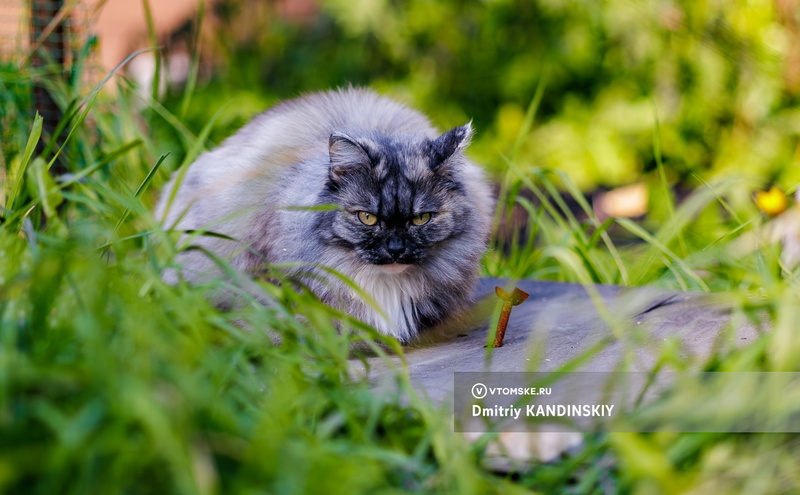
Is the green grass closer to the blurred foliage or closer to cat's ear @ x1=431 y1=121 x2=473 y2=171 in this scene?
cat's ear @ x1=431 y1=121 x2=473 y2=171

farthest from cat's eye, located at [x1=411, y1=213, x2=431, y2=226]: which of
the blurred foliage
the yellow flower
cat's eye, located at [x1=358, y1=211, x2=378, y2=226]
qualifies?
the blurred foliage

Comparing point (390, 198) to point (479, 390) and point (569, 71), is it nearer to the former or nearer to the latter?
point (479, 390)

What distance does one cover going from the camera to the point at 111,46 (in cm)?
539

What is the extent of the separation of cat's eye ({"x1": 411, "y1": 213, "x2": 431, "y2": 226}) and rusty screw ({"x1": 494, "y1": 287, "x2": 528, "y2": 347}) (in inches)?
13.2

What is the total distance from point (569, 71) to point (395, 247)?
3.35 meters

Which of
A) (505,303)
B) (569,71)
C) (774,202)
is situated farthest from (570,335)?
(569,71)

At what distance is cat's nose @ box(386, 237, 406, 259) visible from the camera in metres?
2.01

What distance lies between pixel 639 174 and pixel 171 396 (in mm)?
4221

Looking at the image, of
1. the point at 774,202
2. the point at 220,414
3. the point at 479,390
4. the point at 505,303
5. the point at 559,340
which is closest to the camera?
the point at 220,414

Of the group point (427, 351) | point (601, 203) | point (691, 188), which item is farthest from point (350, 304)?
point (691, 188)

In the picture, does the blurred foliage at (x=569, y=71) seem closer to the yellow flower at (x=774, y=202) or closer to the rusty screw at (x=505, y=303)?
the yellow flower at (x=774, y=202)

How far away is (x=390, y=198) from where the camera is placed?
2.04 meters

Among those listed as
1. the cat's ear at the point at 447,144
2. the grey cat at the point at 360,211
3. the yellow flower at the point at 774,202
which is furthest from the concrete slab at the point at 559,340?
the yellow flower at the point at 774,202

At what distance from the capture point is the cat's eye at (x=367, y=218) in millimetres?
2062
